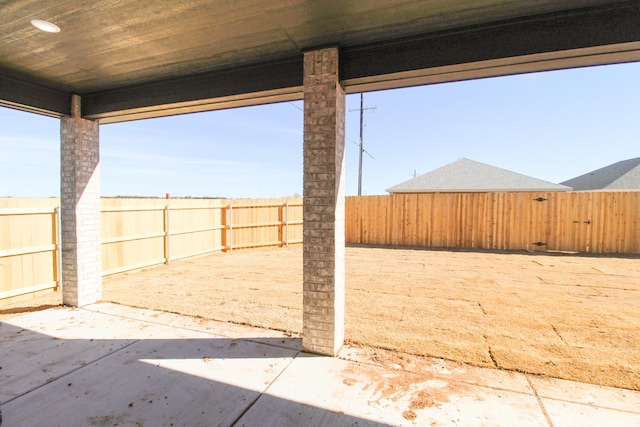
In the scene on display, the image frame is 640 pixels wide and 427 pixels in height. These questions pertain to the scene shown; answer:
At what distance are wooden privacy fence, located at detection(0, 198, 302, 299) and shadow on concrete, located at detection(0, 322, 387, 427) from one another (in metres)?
1.90

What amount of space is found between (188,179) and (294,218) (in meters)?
21.9

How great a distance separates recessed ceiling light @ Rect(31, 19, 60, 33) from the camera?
9.32 feet

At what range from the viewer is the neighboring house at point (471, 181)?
14125 mm

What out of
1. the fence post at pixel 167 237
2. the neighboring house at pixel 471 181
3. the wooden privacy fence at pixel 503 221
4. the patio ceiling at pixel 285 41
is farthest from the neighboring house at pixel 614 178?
the fence post at pixel 167 237

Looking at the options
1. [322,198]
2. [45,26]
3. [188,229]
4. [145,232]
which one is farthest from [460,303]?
[188,229]

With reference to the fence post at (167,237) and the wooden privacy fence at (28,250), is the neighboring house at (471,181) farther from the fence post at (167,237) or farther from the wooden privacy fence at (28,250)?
the wooden privacy fence at (28,250)

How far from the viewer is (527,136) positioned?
2028 cm

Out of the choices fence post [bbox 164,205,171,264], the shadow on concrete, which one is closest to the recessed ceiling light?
the shadow on concrete

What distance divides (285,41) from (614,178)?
903 inches

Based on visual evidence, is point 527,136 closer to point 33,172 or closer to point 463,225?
point 463,225

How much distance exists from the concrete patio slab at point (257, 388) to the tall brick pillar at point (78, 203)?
1183 mm

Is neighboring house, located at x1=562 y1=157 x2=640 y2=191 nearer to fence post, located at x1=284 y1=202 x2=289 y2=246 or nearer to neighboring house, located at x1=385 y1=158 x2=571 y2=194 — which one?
neighboring house, located at x1=385 y1=158 x2=571 y2=194

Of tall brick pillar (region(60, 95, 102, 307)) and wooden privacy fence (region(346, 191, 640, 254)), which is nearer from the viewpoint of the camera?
tall brick pillar (region(60, 95, 102, 307))

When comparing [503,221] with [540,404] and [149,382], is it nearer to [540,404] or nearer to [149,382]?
[540,404]
